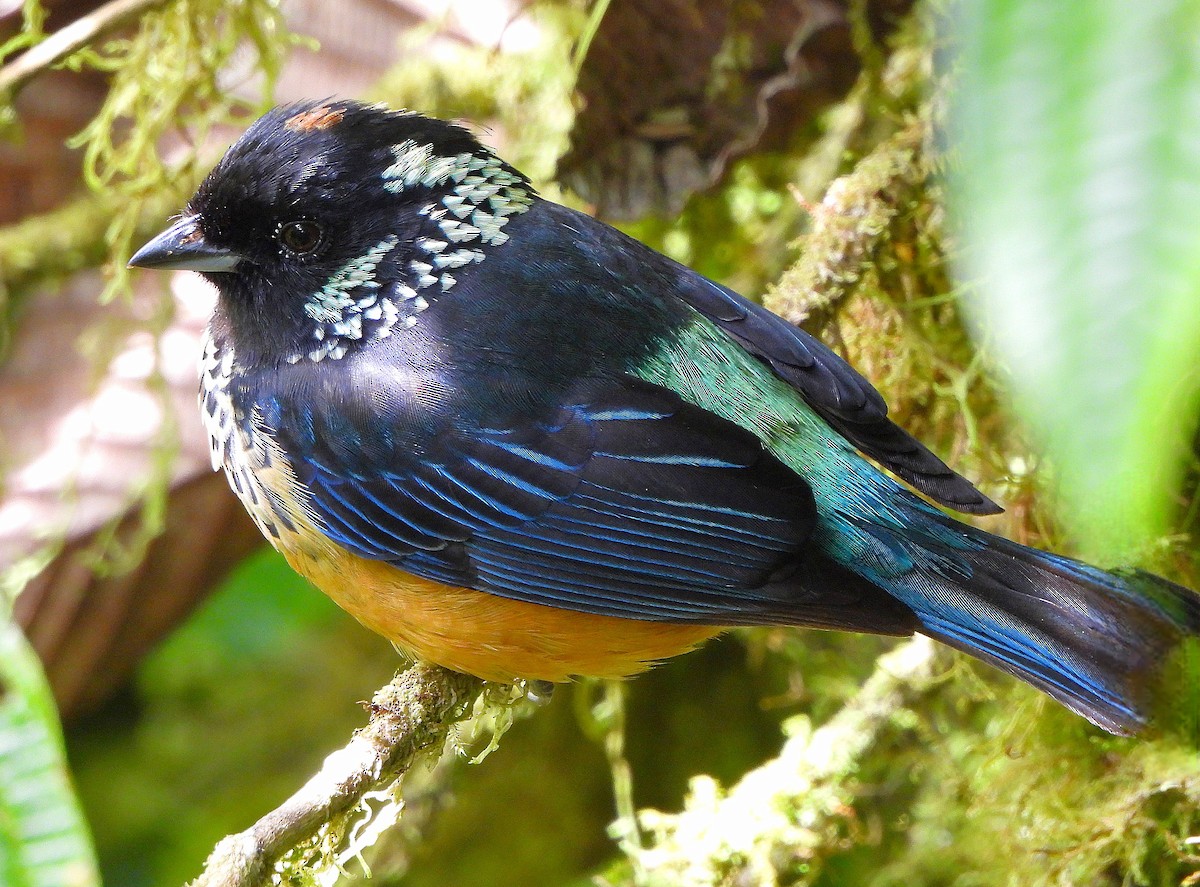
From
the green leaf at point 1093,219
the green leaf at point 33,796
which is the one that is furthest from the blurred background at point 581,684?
the green leaf at point 33,796

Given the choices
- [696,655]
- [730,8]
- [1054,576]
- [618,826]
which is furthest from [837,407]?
[696,655]

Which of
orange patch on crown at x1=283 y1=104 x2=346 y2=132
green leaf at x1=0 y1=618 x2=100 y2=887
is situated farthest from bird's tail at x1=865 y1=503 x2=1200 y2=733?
green leaf at x1=0 y1=618 x2=100 y2=887

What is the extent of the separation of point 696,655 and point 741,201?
1.61 m

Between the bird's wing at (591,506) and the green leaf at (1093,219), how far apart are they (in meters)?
1.61

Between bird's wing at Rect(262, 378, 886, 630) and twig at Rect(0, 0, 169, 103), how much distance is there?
1322mm

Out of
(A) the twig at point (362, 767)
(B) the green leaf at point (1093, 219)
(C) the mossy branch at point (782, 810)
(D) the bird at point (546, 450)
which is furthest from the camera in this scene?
(C) the mossy branch at point (782, 810)

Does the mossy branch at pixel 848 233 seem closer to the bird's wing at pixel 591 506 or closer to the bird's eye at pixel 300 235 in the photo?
the bird's wing at pixel 591 506

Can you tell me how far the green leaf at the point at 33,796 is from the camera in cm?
87

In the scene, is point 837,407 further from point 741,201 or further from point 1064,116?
point 1064,116

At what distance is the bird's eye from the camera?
2.61 metres

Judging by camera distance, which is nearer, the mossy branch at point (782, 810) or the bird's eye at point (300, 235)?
the bird's eye at point (300, 235)

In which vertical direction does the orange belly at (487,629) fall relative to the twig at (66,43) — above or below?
below

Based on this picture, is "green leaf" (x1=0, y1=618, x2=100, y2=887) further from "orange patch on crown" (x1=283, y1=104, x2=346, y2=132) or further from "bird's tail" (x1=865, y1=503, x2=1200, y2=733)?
"orange patch on crown" (x1=283, y1=104, x2=346, y2=132)


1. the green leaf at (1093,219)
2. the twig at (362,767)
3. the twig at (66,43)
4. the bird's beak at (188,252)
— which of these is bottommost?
the twig at (362,767)
